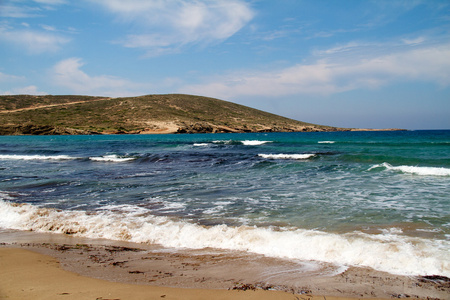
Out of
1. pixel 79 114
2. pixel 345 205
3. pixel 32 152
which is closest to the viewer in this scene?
pixel 345 205

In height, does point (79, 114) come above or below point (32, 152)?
above

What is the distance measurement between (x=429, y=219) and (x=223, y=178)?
910 cm

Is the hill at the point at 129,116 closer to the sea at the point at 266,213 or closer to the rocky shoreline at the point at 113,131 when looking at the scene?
the rocky shoreline at the point at 113,131

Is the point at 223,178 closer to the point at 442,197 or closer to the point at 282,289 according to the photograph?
the point at 442,197

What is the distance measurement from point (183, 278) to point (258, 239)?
7.06 feet

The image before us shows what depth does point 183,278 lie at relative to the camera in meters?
4.26

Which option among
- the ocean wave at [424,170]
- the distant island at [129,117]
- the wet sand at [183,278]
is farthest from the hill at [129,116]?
the wet sand at [183,278]

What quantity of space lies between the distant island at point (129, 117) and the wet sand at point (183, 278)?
7282 centimetres

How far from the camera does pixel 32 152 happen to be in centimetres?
3181

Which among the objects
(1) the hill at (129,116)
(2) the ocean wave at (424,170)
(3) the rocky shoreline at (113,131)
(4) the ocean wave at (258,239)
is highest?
(1) the hill at (129,116)

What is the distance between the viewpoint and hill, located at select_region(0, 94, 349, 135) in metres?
74.9

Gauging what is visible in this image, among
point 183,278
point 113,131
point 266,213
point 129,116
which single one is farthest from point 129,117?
point 183,278

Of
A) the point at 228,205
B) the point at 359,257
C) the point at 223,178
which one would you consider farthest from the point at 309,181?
the point at 359,257

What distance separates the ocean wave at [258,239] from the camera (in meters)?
4.86
